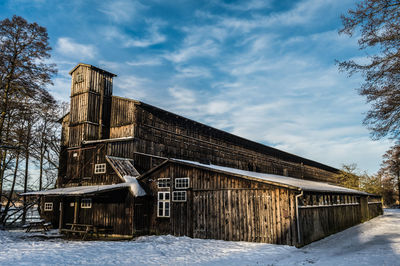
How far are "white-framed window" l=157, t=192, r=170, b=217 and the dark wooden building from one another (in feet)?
0.21

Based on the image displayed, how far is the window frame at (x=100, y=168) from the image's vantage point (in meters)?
22.2

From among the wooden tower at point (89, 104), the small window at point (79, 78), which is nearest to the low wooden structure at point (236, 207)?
the wooden tower at point (89, 104)

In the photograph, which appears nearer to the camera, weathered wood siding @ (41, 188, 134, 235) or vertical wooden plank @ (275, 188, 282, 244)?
vertical wooden plank @ (275, 188, 282, 244)

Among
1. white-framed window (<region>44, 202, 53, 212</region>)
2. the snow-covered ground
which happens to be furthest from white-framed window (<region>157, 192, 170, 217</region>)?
white-framed window (<region>44, 202, 53, 212</region>)

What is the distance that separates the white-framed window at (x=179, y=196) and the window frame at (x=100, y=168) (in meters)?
6.75

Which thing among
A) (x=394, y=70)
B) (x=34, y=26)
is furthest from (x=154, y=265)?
(x=34, y=26)

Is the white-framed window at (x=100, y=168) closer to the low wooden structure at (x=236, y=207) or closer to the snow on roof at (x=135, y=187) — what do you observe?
the snow on roof at (x=135, y=187)

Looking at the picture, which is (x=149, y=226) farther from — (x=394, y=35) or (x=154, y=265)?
(x=394, y=35)

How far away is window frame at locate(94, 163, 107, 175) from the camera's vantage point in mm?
22214

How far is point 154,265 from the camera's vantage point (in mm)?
10578

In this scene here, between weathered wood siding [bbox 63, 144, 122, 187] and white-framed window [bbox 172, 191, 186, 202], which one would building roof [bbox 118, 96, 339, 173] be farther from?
white-framed window [bbox 172, 191, 186, 202]

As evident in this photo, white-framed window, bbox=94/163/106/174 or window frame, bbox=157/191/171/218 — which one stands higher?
white-framed window, bbox=94/163/106/174

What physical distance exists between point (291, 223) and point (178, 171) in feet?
25.0

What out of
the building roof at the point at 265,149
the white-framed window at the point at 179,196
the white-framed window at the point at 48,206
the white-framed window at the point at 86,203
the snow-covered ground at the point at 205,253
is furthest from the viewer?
the white-framed window at the point at 48,206
